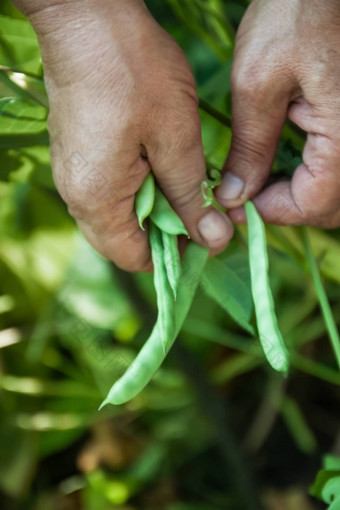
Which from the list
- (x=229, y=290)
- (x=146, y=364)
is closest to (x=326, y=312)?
(x=229, y=290)

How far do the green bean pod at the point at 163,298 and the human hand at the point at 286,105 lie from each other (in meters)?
0.09

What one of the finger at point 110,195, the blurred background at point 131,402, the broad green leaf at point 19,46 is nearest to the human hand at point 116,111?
the finger at point 110,195

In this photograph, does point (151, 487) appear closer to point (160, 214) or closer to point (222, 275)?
point (222, 275)

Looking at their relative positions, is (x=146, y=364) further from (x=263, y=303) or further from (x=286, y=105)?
(x=286, y=105)

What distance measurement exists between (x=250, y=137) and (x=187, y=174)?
0.07m

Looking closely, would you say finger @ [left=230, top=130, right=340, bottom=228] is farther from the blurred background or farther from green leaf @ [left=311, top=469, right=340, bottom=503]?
the blurred background

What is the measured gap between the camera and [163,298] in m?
0.56

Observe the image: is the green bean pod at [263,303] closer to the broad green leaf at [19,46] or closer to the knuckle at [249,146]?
the knuckle at [249,146]

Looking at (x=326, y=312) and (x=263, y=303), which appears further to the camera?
(x=326, y=312)

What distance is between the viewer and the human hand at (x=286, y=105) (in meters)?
0.58

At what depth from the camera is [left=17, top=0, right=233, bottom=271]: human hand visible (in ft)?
1.79

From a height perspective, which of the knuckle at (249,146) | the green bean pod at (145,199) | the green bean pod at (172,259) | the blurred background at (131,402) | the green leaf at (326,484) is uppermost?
the knuckle at (249,146)

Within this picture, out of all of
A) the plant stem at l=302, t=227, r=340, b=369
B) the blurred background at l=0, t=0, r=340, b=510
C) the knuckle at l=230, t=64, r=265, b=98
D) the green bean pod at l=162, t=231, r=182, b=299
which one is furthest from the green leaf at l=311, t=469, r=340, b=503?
the blurred background at l=0, t=0, r=340, b=510

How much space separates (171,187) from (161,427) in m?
0.74
